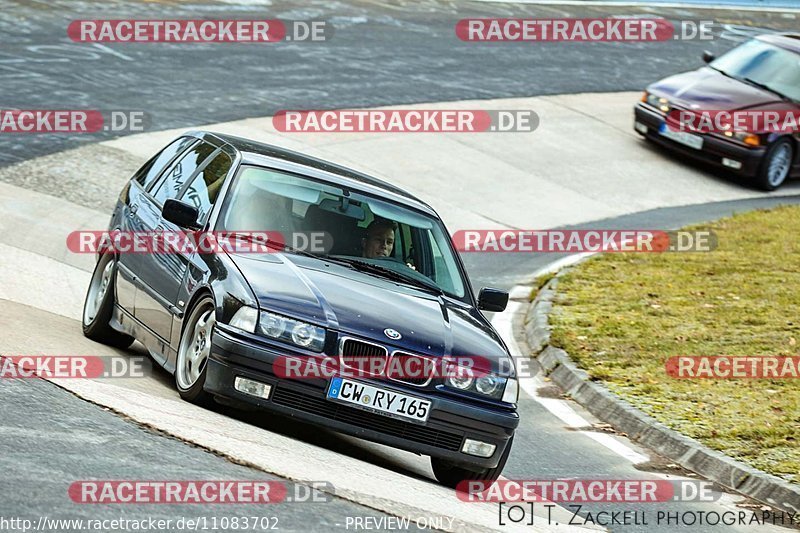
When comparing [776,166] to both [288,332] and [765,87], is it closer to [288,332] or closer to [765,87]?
[765,87]

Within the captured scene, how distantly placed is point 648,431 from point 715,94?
1161cm

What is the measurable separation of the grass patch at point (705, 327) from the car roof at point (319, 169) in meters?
2.63

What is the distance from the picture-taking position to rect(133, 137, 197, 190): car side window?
9.77 meters

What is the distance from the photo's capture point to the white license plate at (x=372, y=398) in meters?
7.22

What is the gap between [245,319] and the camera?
287 inches

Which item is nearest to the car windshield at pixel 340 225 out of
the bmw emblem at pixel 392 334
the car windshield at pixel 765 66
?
the bmw emblem at pixel 392 334

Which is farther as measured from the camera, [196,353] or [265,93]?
[265,93]

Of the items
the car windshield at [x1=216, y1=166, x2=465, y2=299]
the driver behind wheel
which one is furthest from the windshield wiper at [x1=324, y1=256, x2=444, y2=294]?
the driver behind wheel

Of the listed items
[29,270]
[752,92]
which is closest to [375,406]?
[29,270]

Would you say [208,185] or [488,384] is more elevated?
[208,185]

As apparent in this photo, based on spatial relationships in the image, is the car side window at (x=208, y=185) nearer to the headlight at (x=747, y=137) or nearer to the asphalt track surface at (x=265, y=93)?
the asphalt track surface at (x=265, y=93)

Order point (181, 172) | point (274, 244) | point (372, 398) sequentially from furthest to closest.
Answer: point (181, 172)
point (274, 244)
point (372, 398)

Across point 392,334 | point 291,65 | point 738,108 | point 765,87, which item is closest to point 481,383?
point 392,334

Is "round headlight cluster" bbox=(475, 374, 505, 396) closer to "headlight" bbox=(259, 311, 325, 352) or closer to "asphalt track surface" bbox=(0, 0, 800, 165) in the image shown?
"headlight" bbox=(259, 311, 325, 352)
